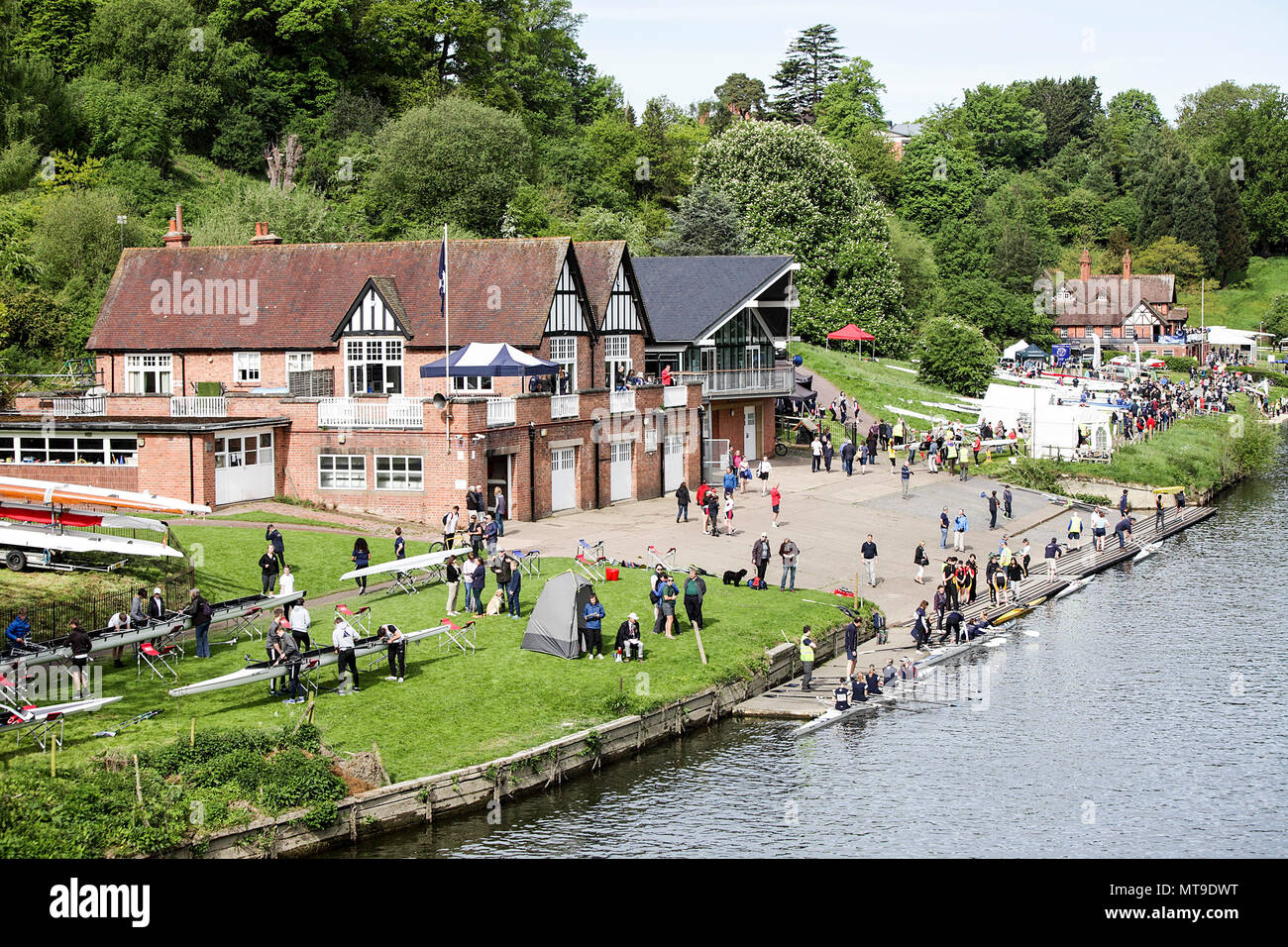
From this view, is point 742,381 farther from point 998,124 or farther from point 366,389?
point 998,124

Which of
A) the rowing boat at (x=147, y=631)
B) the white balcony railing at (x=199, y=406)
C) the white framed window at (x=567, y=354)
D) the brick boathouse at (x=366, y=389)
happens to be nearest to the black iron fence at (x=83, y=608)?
the rowing boat at (x=147, y=631)

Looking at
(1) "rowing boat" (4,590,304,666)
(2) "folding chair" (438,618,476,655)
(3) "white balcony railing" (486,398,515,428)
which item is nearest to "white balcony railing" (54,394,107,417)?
(3) "white balcony railing" (486,398,515,428)

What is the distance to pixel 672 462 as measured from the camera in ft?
185

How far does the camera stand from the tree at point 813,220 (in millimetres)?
85812

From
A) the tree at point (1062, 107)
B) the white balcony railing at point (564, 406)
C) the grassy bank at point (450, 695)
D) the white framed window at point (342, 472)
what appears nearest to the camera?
the grassy bank at point (450, 695)

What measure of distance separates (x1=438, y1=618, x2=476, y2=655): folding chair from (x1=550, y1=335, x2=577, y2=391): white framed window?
19.3 meters

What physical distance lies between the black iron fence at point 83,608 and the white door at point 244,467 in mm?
10504

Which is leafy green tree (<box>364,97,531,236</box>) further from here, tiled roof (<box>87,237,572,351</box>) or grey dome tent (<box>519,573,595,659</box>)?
grey dome tent (<box>519,573,595,659</box>)

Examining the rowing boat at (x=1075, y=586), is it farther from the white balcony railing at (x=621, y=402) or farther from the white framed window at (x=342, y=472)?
the white framed window at (x=342, y=472)

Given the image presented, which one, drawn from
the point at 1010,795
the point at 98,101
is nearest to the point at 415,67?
the point at 98,101

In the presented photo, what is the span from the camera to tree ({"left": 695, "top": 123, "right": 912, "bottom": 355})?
8581 cm

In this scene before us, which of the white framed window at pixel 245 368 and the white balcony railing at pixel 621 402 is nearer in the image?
the white balcony railing at pixel 621 402

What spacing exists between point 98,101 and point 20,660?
222 ft

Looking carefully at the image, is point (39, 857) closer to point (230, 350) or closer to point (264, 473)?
point (264, 473)
